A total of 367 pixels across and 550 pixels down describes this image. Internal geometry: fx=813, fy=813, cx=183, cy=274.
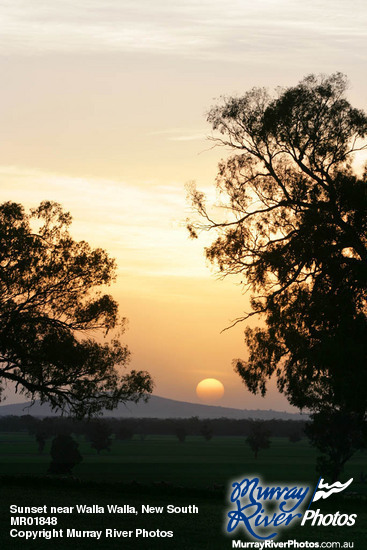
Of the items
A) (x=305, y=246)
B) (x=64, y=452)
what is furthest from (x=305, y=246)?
(x=64, y=452)

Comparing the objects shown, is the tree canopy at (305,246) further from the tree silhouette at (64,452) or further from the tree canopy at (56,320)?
the tree silhouette at (64,452)

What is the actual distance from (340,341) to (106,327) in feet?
42.2

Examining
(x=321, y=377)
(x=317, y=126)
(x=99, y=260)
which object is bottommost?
(x=321, y=377)

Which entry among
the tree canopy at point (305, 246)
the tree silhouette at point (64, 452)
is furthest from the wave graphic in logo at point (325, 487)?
the tree silhouette at point (64, 452)

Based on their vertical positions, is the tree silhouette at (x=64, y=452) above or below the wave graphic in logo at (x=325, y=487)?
above

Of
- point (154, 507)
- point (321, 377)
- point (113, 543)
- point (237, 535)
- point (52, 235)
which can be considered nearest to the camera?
point (113, 543)

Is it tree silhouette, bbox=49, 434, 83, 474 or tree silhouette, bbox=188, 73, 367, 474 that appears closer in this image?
tree silhouette, bbox=188, 73, 367, 474

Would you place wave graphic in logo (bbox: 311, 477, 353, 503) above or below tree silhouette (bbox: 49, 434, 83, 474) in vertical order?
below

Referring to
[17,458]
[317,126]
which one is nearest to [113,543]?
[317,126]

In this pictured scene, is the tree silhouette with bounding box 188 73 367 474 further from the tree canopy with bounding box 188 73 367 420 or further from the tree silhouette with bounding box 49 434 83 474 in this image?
the tree silhouette with bounding box 49 434 83 474

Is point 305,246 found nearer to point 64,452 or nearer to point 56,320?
point 56,320

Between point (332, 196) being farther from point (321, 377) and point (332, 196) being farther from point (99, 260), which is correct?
point (99, 260)

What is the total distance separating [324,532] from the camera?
22.6 metres

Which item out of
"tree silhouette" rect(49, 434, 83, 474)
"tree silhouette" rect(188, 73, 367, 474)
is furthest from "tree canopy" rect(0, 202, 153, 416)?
"tree silhouette" rect(49, 434, 83, 474)
